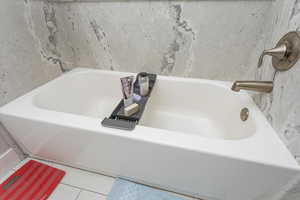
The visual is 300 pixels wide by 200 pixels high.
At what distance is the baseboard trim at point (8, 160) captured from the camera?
3.03 feet

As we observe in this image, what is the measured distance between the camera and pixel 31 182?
0.89m

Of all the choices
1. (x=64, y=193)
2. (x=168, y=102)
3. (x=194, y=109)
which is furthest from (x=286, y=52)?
(x=64, y=193)

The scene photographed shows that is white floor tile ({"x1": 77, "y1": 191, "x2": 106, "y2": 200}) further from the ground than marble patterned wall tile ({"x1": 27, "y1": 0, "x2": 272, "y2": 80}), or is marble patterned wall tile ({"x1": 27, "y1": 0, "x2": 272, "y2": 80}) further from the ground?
marble patterned wall tile ({"x1": 27, "y1": 0, "x2": 272, "y2": 80})

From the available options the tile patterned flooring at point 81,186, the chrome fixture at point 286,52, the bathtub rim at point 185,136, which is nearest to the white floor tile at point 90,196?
the tile patterned flooring at point 81,186

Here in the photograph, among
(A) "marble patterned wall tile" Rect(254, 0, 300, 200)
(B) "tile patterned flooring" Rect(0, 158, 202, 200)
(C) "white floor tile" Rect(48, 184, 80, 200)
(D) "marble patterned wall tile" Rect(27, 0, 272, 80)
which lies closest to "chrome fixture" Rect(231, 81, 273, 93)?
(A) "marble patterned wall tile" Rect(254, 0, 300, 200)

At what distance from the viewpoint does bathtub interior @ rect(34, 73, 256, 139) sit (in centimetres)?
100

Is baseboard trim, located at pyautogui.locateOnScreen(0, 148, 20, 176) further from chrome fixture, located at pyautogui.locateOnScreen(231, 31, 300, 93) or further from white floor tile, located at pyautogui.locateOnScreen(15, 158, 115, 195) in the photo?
chrome fixture, located at pyautogui.locateOnScreen(231, 31, 300, 93)

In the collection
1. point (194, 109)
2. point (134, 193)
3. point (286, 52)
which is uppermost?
point (286, 52)

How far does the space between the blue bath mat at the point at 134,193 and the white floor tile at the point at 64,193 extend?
0.22 metres

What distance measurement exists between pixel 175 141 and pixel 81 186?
2.32ft

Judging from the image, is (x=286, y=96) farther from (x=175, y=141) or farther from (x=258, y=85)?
(x=175, y=141)

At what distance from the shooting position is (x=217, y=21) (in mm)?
904

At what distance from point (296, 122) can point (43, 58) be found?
1.60 meters

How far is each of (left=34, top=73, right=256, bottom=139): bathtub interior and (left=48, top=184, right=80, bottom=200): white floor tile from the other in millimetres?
540
